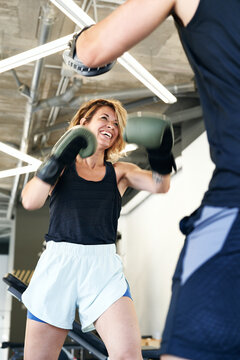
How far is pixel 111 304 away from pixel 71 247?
0.31 m

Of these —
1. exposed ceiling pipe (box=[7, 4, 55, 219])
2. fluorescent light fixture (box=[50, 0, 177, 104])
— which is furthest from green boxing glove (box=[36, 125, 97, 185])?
exposed ceiling pipe (box=[7, 4, 55, 219])

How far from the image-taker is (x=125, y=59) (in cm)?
343

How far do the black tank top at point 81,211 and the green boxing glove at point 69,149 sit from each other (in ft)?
1.21

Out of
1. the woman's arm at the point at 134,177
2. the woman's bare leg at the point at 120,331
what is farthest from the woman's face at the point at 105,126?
the woman's bare leg at the point at 120,331

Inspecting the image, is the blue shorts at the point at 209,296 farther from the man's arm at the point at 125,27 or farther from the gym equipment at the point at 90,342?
the gym equipment at the point at 90,342

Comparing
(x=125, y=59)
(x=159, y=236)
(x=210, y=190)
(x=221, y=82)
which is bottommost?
(x=210, y=190)

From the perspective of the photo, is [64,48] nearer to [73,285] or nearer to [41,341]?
[73,285]

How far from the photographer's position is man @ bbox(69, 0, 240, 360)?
0.84 metres

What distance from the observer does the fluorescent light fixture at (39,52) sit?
10.5 ft

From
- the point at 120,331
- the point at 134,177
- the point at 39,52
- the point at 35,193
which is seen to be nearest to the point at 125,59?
the point at 39,52

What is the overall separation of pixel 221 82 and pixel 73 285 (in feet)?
4.39

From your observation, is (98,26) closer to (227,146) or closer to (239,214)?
(227,146)

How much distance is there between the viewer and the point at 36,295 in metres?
2.02

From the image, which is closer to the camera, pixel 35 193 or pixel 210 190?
pixel 210 190
